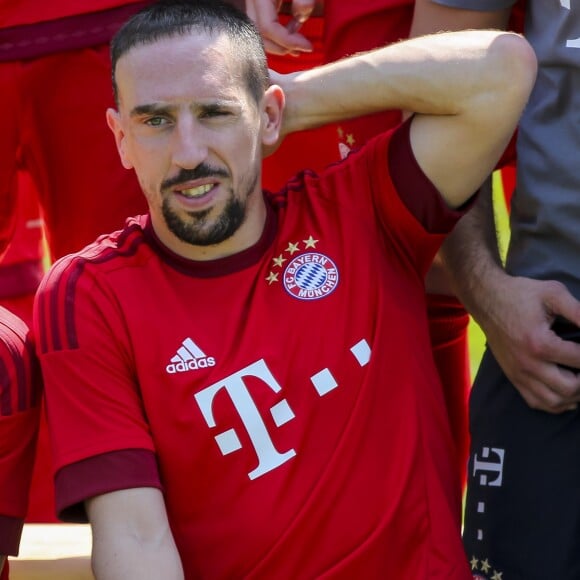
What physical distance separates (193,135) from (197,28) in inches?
9.0

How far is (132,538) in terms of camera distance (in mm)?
2463

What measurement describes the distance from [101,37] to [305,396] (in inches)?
46.9

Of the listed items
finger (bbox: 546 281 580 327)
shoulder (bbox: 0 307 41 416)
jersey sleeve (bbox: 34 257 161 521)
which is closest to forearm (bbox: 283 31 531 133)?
finger (bbox: 546 281 580 327)

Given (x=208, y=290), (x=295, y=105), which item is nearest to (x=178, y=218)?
(x=208, y=290)

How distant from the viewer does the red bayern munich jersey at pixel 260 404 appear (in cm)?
255

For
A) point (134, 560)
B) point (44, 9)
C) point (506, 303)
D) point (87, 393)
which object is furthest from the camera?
point (44, 9)

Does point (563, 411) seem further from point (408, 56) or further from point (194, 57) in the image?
point (194, 57)

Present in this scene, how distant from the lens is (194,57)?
8.70 ft

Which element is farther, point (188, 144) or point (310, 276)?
point (310, 276)

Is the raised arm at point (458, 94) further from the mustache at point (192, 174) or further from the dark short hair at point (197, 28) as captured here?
the mustache at point (192, 174)

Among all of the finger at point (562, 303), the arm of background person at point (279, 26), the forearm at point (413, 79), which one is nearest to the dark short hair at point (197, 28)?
the forearm at point (413, 79)

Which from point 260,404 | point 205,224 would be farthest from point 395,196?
point 260,404

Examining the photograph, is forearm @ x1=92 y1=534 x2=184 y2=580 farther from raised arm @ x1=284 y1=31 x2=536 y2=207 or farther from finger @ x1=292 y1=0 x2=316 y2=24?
finger @ x1=292 y1=0 x2=316 y2=24

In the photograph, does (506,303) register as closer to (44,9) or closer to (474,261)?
(474,261)
